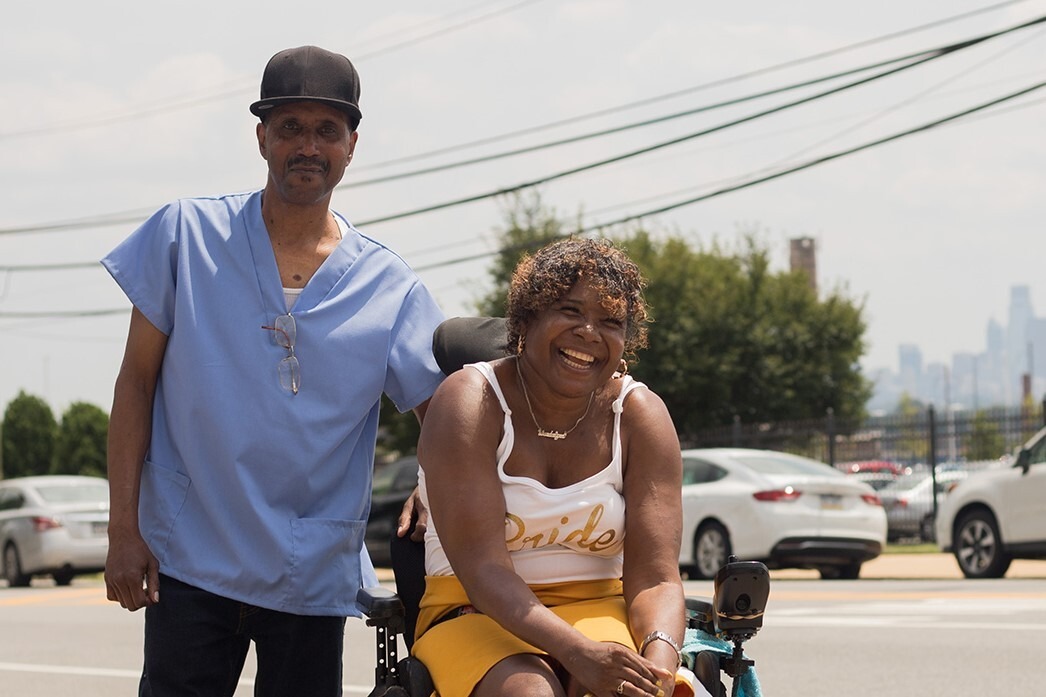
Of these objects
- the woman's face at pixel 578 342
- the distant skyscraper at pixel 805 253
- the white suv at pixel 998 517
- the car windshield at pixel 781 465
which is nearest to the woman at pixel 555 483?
the woman's face at pixel 578 342

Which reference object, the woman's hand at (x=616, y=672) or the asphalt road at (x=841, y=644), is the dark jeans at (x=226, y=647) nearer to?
the woman's hand at (x=616, y=672)

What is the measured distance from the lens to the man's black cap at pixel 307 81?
378 centimetres

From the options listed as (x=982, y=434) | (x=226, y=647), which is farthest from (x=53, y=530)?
(x=226, y=647)

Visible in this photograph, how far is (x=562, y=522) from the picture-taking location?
3.85 meters

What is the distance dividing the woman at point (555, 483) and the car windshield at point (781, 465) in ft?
40.1

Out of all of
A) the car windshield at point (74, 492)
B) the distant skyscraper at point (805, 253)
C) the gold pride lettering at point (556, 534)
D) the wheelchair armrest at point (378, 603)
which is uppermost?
the distant skyscraper at point (805, 253)

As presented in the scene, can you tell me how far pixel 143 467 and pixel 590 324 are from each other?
42.0 inches

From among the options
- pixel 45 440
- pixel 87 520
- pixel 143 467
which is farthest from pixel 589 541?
pixel 45 440

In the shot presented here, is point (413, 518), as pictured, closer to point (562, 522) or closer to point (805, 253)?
point (562, 522)

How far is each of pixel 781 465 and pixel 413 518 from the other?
12.2 meters

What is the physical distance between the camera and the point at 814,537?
15.5 m

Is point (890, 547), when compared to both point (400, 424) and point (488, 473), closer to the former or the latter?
point (400, 424)

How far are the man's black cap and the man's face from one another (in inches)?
1.2

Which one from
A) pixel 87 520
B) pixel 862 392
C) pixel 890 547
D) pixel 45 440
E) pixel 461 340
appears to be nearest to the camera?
pixel 461 340
